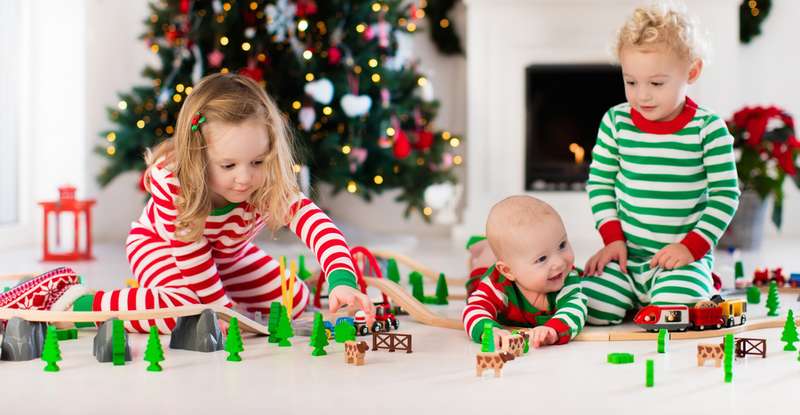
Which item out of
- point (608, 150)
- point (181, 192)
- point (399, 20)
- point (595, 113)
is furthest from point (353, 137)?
point (181, 192)

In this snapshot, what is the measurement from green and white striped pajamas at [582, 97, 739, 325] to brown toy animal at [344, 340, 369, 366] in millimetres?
690

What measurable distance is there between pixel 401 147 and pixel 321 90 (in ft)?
1.44

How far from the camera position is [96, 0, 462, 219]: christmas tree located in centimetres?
416

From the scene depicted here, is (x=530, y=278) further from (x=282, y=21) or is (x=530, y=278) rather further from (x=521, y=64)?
(x=521, y=64)

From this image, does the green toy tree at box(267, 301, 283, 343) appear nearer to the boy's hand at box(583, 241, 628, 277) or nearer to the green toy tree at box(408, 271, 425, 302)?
the green toy tree at box(408, 271, 425, 302)

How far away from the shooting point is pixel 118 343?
5.92ft

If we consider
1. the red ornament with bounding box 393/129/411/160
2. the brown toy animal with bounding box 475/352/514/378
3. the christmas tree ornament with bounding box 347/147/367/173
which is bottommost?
the brown toy animal with bounding box 475/352/514/378

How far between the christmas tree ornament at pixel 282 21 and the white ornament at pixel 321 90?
1.01 feet

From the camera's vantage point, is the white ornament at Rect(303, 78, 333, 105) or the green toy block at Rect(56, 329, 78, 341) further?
the white ornament at Rect(303, 78, 333, 105)

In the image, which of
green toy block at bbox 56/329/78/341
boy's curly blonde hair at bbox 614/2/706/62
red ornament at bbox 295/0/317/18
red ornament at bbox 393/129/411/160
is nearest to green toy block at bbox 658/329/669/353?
boy's curly blonde hair at bbox 614/2/706/62

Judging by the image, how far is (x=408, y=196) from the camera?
437 cm

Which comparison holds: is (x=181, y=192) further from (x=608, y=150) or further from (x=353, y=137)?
(x=353, y=137)

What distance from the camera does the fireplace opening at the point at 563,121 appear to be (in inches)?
202

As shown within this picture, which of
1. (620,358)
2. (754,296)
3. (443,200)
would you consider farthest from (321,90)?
(620,358)
